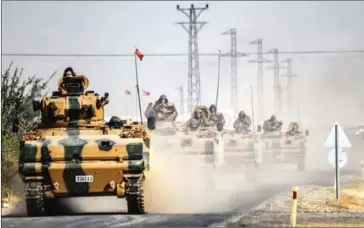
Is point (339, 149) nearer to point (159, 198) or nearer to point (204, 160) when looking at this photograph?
point (159, 198)

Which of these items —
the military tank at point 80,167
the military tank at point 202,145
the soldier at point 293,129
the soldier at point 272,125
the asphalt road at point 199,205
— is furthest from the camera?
the soldier at point 272,125

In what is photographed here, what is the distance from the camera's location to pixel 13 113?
1158 inches

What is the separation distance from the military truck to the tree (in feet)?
48.4

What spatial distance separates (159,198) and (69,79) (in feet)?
14.5

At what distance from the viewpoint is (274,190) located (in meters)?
33.8

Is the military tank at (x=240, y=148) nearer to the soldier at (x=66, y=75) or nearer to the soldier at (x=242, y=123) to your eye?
the soldier at (x=242, y=123)

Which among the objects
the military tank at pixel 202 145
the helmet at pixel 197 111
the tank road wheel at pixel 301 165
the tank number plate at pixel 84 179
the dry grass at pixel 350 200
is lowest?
the dry grass at pixel 350 200

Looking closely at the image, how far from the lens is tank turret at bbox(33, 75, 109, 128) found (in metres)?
25.2

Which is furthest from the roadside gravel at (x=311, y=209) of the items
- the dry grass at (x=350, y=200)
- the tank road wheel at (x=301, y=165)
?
the tank road wheel at (x=301, y=165)

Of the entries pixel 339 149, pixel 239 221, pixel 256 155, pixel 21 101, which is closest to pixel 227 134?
pixel 256 155

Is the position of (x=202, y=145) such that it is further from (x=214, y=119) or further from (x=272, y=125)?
(x=272, y=125)

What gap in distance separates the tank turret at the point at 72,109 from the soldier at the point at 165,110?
34.4 ft

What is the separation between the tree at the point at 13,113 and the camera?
2738cm

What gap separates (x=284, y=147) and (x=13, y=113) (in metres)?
17.8
